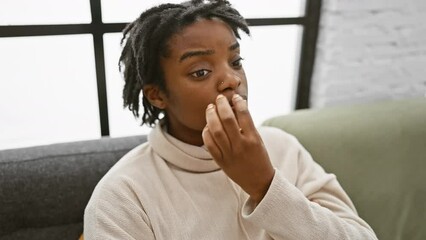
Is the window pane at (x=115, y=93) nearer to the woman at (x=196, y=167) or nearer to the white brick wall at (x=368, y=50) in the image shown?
the woman at (x=196, y=167)

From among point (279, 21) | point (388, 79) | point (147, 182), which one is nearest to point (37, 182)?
point (147, 182)

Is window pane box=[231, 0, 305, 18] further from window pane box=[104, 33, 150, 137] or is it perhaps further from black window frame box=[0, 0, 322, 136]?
window pane box=[104, 33, 150, 137]

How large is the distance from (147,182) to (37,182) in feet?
1.19

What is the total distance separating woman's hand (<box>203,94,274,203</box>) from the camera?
0.69 metres

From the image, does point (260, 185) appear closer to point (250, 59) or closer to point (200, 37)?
point (200, 37)

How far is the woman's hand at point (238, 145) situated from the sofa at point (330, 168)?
550 millimetres

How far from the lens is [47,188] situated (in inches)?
43.1

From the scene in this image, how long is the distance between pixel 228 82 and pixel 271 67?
0.96m

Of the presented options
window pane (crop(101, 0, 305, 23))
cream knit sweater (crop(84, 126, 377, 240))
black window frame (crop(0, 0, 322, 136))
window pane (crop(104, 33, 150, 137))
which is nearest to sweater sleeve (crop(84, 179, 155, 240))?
cream knit sweater (crop(84, 126, 377, 240))

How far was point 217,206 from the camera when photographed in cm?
96

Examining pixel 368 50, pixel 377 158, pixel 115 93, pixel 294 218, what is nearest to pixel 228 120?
pixel 294 218

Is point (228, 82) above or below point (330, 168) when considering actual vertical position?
above

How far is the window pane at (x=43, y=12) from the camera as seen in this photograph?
128 centimetres

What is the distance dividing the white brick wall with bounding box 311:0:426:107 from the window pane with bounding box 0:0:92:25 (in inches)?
36.8
